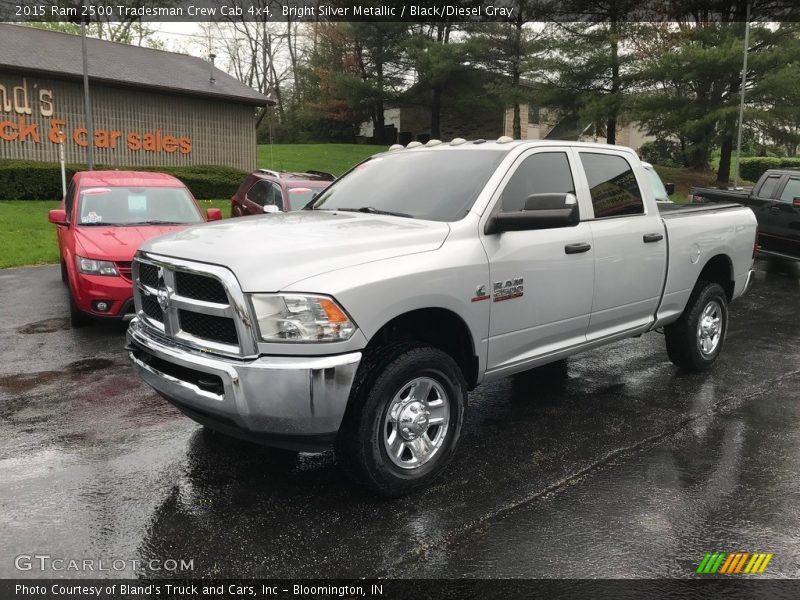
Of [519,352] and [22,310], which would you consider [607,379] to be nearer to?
[519,352]

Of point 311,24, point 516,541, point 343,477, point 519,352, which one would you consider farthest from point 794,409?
point 311,24

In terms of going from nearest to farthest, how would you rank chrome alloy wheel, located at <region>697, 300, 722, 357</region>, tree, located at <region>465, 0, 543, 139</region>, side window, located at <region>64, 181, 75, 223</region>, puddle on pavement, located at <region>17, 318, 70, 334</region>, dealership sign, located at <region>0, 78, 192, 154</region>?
1. chrome alloy wheel, located at <region>697, 300, 722, 357</region>
2. puddle on pavement, located at <region>17, 318, 70, 334</region>
3. side window, located at <region>64, 181, 75, 223</region>
4. dealership sign, located at <region>0, 78, 192, 154</region>
5. tree, located at <region>465, 0, 543, 139</region>

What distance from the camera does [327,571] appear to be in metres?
3.14

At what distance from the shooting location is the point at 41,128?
23.5 metres

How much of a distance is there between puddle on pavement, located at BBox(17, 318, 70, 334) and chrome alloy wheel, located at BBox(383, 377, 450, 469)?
18.2 ft

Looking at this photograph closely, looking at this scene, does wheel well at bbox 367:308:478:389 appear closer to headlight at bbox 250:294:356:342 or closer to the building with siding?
headlight at bbox 250:294:356:342

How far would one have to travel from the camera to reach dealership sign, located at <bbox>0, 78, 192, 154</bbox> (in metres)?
22.8

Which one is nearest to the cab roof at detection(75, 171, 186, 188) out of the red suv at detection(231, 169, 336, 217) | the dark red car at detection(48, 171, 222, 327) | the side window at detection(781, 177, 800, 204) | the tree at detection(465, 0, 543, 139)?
the dark red car at detection(48, 171, 222, 327)

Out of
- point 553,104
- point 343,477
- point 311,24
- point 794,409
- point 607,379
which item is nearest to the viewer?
point 343,477

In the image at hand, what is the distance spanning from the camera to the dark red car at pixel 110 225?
23.7ft

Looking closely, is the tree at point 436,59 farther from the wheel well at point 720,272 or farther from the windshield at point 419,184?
the windshield at point 419,184

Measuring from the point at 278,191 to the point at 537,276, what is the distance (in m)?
8.07

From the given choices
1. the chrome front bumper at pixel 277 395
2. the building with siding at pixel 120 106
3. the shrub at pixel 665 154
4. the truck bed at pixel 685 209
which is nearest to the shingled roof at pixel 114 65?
the building with siding at pixel 120 106

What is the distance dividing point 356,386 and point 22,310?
22.9ft
